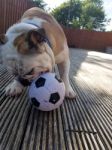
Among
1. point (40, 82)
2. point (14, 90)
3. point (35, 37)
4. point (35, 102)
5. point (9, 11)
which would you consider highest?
point (35, 37)

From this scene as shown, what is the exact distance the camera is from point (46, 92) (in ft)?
7.84

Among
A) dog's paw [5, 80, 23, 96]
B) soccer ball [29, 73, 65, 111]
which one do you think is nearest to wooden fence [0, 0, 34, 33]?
dog's paw [5, 80, 23, 96]

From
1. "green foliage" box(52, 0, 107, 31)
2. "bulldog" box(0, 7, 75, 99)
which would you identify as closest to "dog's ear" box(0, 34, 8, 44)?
"bulldog" box(0, 7, 75, 99)

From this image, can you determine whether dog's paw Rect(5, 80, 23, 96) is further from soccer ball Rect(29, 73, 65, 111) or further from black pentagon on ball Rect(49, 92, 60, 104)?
black pentagon on ball Rect(49, 92, 60, 104)

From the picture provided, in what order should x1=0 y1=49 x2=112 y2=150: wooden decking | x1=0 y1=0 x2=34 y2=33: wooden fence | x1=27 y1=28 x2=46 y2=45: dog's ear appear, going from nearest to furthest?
1. x1=0 y1=49 x2=112 y2=150: wooden decking
2. x1=27 y1=28 x2=46 y2=45: dog's ear
3. x1=0 y1=0 x2=34 y2=33: wooden fence

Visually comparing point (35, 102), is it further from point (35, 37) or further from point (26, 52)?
point (35, 37)

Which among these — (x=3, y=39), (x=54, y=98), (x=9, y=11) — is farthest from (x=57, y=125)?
(x=9, y=11)

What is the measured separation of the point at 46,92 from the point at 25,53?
1.11 feet

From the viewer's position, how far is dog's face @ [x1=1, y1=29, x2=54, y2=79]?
2.35 metres

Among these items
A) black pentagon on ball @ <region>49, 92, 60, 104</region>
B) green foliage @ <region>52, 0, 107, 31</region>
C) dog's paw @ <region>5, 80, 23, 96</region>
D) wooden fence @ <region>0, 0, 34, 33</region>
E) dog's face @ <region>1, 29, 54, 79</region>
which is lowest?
green foliage @ <region>52, 0, 107, 31</region>

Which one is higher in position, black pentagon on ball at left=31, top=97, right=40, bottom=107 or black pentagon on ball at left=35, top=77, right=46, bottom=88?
black pentagon on ball at left=35, top=77, right=46, bottom=88

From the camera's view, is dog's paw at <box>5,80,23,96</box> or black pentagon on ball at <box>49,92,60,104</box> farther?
dog's paw at <box>5,80,23,96</box>

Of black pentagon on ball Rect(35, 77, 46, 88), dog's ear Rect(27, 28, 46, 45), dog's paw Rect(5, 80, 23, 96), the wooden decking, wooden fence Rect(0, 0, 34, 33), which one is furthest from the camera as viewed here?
wooden fence Rect(0, 0, 34, 33)

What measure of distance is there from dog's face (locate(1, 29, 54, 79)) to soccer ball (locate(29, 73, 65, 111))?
0.08m
